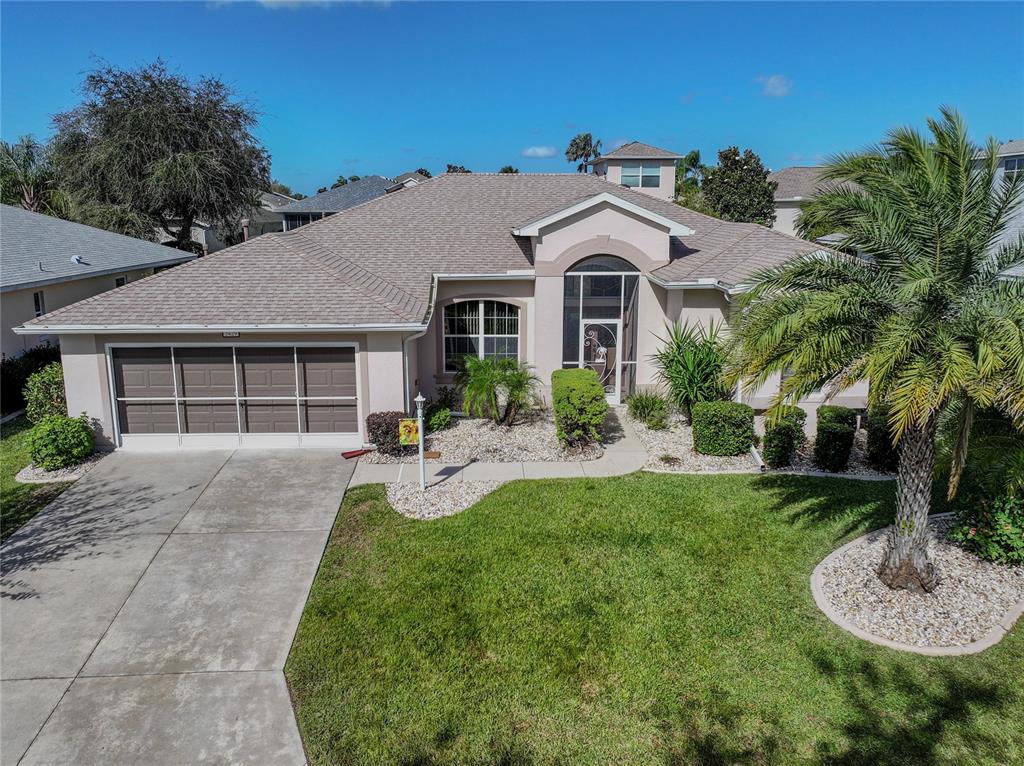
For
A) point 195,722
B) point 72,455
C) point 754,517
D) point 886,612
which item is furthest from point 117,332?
point 886,612

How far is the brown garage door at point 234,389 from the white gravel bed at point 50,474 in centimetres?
124

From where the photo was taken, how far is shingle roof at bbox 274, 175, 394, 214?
49469mm

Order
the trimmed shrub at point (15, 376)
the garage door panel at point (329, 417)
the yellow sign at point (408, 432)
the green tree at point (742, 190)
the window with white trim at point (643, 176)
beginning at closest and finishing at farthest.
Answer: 1. the yellow sign at point (408, 432)
2. the garage door panel at point (329, 417)
3. the trimmed shrub at point (15, 376)
4. the window with white trim at point (643, 176)
5. the green tree at point (742, 190)

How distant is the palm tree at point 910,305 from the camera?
713 cm

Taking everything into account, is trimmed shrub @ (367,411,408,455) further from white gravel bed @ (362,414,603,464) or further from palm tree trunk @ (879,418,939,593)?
palm tree trunk @ (879,418,939,593)

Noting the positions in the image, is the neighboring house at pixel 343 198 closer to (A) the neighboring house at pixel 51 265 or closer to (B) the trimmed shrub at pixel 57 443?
(A) the neighboring house at pixel 51 265

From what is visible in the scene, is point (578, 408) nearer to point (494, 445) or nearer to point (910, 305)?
point (494, 445)

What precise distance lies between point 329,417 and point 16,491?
5.66 m

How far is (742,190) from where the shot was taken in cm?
4781

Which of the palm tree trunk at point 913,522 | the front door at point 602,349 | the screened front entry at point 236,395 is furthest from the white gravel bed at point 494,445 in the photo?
the palm tree trunk at point 913,522

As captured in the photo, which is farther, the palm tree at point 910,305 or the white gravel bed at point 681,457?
the white gravel bed at point 681,457

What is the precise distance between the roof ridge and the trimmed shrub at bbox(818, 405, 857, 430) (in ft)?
27.4

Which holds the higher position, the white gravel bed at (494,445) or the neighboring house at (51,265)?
the neighboring house at (51,265)

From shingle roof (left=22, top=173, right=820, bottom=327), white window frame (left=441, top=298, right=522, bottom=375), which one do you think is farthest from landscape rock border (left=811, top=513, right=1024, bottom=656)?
white window frame (left=441, top=298, right=522, bottom=375)
